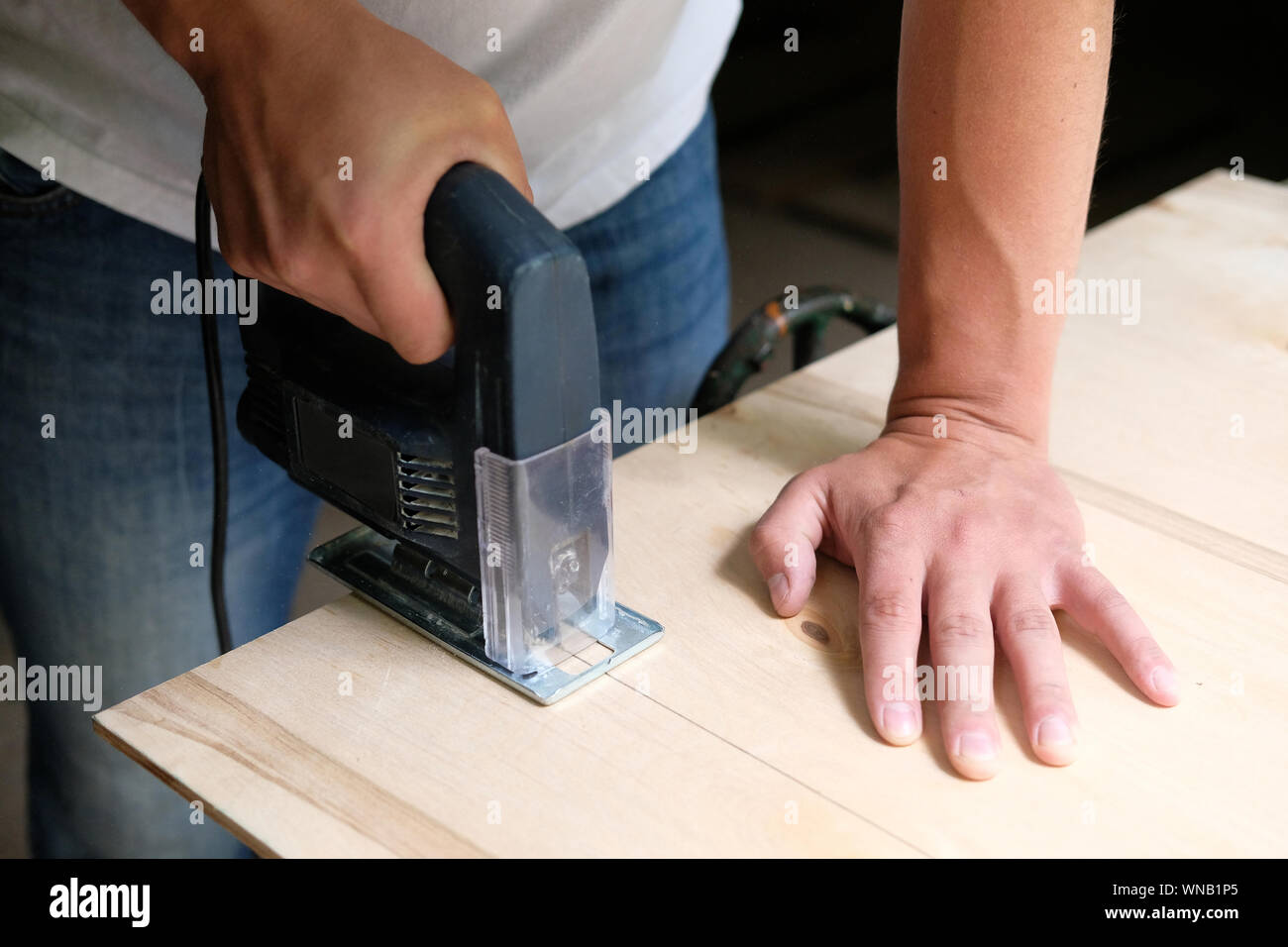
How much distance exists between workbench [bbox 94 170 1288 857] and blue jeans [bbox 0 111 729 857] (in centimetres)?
28

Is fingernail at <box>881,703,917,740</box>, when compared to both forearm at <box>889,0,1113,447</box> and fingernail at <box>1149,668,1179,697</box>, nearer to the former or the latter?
fingernail at <box>1149,668,1179,697</box>

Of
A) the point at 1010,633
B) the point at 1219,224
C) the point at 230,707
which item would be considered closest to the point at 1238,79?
the point at 1219,224

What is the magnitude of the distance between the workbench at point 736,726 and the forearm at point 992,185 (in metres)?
0.11

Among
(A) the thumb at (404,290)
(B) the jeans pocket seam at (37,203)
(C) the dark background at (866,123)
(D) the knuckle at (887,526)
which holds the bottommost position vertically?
(C) the dark background at (866,123)

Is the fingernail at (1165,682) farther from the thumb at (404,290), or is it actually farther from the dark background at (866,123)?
the dark background at (866,123)

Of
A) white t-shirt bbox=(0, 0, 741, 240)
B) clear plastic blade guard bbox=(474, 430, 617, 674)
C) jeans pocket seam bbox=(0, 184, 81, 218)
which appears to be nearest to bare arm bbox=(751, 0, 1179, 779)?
clear plastic blade guard bbox=(474, 430, 617, 674)

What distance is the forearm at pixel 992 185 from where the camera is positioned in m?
0.77

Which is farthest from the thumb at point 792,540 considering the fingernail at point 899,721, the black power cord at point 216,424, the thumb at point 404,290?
the black power cord at point 216,424

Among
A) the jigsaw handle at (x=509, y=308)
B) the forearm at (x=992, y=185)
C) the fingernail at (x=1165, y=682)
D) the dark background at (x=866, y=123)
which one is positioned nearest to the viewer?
the jigsaw handle at (x=509, y=308)

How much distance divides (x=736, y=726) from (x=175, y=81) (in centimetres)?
57

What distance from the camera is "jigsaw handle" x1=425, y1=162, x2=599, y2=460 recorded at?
1.80 feet

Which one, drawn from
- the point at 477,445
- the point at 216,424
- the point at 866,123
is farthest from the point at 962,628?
the point at 866,123

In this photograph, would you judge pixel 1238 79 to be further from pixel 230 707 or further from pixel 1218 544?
pixel 230 707

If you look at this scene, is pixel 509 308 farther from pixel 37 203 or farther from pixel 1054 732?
pixel 37 203
